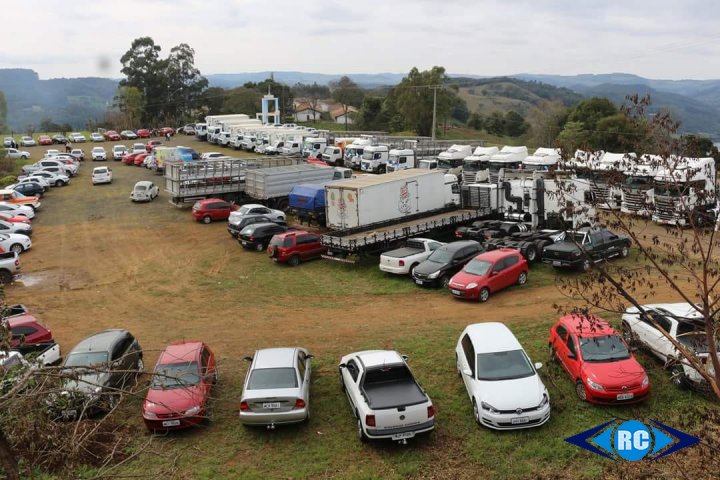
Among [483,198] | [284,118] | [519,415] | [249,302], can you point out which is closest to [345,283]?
[249,302]

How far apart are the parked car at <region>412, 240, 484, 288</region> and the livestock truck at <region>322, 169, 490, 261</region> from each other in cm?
309

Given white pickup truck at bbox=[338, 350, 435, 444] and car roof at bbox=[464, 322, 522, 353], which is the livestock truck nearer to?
car roof at bbox=[464, 322, 522, 353]

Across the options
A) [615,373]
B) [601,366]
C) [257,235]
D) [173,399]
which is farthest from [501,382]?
[257,235]

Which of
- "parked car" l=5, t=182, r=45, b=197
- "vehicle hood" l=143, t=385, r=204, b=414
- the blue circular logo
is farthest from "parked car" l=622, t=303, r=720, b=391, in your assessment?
"parked car" l=5, t=182, r=45, b=197

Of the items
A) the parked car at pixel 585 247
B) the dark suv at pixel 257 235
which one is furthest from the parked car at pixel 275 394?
the dark suv at pixel 257 235

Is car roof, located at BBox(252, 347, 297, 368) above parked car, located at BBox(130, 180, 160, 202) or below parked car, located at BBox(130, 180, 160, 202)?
below

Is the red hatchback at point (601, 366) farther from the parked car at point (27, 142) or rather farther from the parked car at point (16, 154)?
the parked car at point (27, 142)

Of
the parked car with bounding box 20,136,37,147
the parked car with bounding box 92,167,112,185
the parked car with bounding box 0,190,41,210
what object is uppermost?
the parked car with bounding box 20,136,37,147

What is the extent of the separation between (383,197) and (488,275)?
25.3 feet

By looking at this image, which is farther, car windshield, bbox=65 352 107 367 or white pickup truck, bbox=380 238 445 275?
white pickup truck, bbox=380 238 445 275

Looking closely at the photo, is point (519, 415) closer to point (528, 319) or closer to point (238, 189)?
point (528, 319)

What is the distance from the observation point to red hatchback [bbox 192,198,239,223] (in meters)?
31.0

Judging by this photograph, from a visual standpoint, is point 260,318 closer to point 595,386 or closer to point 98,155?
point 595,386

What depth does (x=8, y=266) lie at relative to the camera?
22.4 m
